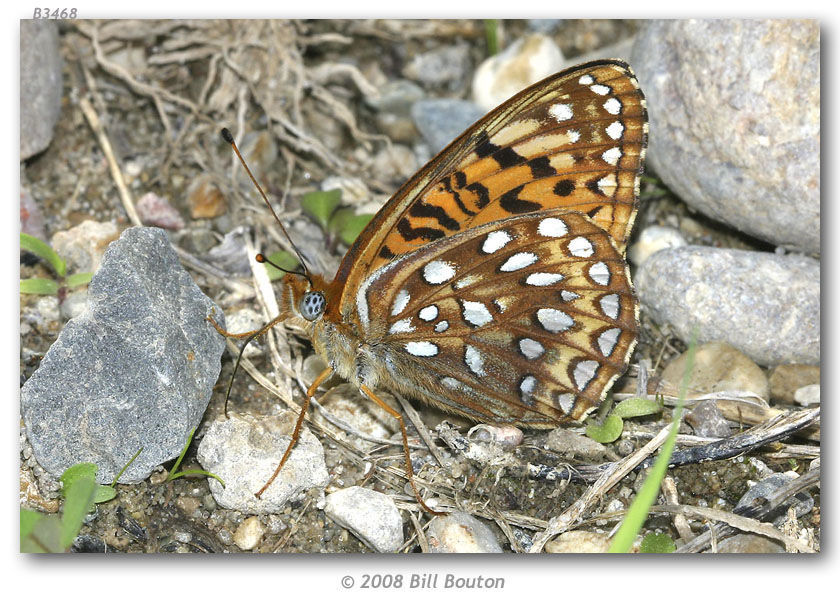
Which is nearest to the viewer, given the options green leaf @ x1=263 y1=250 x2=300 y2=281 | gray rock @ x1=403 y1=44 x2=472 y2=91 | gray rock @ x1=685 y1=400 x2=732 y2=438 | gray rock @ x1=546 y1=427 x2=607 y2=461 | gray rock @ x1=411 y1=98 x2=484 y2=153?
gray rock @ x1=546 y1=427 x2=607 y2=461

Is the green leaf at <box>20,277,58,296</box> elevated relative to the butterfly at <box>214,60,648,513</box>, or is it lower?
lower

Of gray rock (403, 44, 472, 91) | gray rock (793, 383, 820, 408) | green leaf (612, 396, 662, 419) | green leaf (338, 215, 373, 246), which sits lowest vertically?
green leaf (612, 396, 662, 419)

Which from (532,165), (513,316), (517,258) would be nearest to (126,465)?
(513,316)

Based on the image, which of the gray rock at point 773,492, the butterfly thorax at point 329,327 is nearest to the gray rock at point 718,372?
the gray rock at point 773,492

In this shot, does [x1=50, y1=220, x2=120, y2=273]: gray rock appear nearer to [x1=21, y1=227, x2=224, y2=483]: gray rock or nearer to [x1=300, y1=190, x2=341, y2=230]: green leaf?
[x1=21, y1=227, x2=224, y2=483]: gray rock

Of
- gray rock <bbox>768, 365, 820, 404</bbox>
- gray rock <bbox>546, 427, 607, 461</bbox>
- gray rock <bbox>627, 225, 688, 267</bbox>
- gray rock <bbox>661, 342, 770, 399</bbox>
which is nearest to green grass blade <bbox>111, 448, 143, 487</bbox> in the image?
gray rock <bbox>546, 427, 607, 461</bbox>

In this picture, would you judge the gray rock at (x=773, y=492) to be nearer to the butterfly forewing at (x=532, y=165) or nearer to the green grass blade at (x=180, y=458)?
the butterfly forewing at (x=532, y=165)
